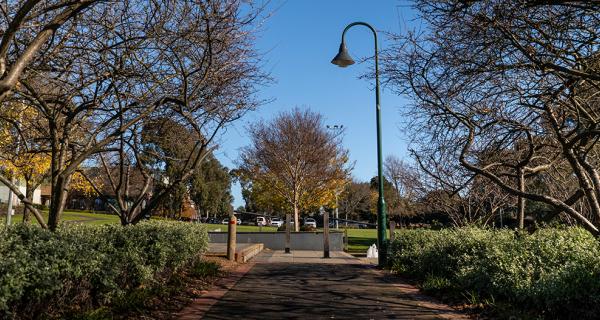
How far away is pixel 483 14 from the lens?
7.33 metres

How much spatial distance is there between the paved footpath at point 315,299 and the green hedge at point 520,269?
0.70 meters

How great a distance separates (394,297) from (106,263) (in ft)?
16.0

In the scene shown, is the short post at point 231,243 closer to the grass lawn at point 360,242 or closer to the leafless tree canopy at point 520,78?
the leafless tree canopy at point 520,78

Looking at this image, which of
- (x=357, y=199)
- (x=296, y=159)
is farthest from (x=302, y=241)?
(x=357, y=199)

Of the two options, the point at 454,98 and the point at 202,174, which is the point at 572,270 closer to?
the point at 454,98

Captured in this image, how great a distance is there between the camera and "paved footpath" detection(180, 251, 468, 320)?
24.9ft

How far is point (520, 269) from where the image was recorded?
7.63 metres

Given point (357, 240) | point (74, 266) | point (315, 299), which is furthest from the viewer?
point (357, 240)

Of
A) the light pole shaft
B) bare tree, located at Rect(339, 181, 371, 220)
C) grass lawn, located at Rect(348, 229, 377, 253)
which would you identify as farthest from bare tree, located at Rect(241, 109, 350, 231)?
bare tree, located at Rect(339, 181, 371, 220)

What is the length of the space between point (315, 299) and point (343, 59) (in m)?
7.82

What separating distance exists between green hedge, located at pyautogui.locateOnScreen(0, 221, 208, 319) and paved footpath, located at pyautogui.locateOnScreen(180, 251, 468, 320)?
104 cm

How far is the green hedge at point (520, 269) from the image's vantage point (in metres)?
6.27

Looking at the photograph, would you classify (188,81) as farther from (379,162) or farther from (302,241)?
(302,241)

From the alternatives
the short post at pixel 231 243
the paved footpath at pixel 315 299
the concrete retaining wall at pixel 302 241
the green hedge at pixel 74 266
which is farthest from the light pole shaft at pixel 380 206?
the concrete retaining wall at pixel 302 241
